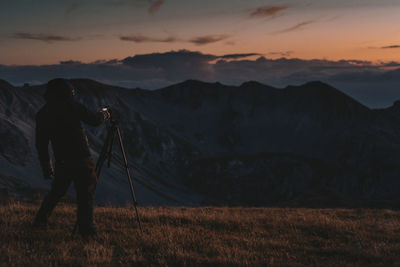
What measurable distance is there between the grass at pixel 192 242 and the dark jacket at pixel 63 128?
1.62 m

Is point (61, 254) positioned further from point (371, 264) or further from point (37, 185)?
point (37, 185)

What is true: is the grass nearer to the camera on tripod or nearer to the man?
the man

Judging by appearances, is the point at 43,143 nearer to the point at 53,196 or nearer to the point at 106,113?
the point at 53,196

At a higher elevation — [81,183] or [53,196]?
[81,183]

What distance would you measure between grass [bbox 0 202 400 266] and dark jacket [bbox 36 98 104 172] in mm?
1617

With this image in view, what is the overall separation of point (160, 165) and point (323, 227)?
17472 centimetres

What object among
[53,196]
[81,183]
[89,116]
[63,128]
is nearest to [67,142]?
[63,128]

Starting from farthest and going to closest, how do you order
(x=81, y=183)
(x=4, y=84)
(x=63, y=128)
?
→ (x=4, y=84) → (x=81, y=183) → (x=63, y=128)

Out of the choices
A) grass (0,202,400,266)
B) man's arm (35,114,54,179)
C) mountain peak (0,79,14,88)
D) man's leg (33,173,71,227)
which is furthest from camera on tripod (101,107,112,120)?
mountain peak (0,79,14,88)

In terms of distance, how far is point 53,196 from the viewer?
6645 mm

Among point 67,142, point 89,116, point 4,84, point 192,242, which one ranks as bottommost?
point 192,242

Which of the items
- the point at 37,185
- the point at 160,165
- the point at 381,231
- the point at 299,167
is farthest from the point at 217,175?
the point at 381,231

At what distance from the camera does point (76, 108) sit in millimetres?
6320

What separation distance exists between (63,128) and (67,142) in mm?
281
